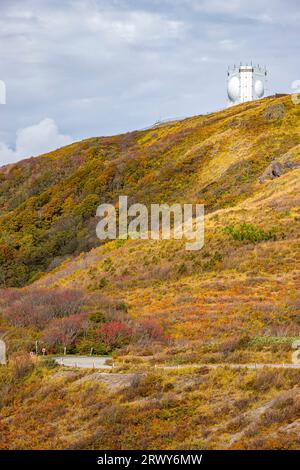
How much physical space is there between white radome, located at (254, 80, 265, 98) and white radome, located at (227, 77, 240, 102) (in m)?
2.80

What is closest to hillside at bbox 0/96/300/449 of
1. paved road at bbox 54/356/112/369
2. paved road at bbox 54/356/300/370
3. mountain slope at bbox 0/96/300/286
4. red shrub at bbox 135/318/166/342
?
red shrub at bbox 135/318/166/342

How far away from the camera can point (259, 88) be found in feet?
317

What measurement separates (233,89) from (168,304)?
7303 cm

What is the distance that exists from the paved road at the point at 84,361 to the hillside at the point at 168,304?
0.65 metres

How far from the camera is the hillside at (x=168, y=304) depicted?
14391 millimetres

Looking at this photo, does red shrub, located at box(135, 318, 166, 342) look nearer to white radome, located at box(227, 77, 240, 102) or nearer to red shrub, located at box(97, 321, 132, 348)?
red shrub, located at box(97, 321, 132, 348)

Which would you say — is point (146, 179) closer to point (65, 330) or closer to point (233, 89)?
point (233, 89)

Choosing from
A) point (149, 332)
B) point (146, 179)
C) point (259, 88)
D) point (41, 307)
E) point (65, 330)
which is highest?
point (259, 88)

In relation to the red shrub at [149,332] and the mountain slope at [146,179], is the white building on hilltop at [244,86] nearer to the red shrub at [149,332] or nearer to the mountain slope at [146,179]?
the mountain slope at [146,179]

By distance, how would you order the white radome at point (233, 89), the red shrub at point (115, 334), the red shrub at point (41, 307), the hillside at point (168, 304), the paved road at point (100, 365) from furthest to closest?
the white radome at point (233, 89)
the red shrub at point (41, 307)
the red shrub at point (115, 334)
the paved road at point (100, 365)
the hillside at point (168, 304)

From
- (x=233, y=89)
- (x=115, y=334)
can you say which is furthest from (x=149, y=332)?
(x=233, y=89)

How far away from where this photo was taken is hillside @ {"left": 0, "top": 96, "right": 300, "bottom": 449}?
14391mm

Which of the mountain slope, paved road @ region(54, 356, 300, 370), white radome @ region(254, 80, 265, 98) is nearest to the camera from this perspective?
paved road @ region(54, 356, 300, 370)

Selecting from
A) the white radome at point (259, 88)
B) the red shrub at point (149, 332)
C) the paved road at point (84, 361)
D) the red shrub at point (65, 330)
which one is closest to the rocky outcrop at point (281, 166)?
the red shrub at point (149, 332)
